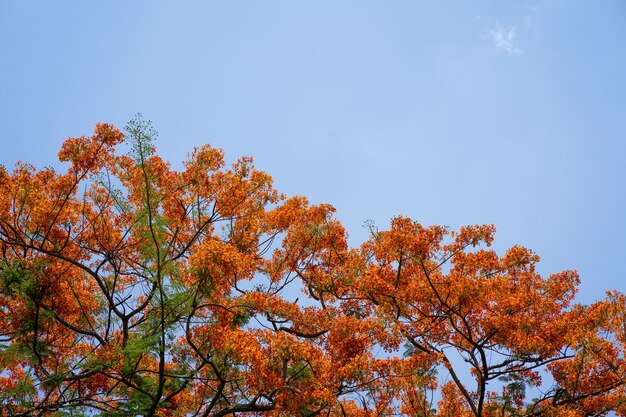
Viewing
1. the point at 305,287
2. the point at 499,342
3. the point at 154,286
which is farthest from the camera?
the point at 305,287

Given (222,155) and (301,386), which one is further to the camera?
(222,155)

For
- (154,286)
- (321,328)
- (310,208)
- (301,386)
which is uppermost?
(310,208)

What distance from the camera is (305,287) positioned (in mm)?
11344

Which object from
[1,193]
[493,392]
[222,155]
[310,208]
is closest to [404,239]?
[310,208]

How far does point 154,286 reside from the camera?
22.7ft

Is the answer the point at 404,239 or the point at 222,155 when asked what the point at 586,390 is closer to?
the point at 404,239

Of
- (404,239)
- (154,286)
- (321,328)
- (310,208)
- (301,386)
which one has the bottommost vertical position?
(301,386)

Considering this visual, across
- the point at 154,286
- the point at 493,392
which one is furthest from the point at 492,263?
the point at 154,286

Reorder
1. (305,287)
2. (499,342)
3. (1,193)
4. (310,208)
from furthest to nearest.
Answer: (305,287), (310,208), (499,342), (1,193)

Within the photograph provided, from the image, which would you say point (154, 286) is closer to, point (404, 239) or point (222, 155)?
point (222, 155)

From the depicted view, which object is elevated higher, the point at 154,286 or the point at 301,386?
the point at 154,286

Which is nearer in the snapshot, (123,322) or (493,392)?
(123,322)

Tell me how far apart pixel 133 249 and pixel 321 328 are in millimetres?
3870

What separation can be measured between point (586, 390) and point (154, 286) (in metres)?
8.59
